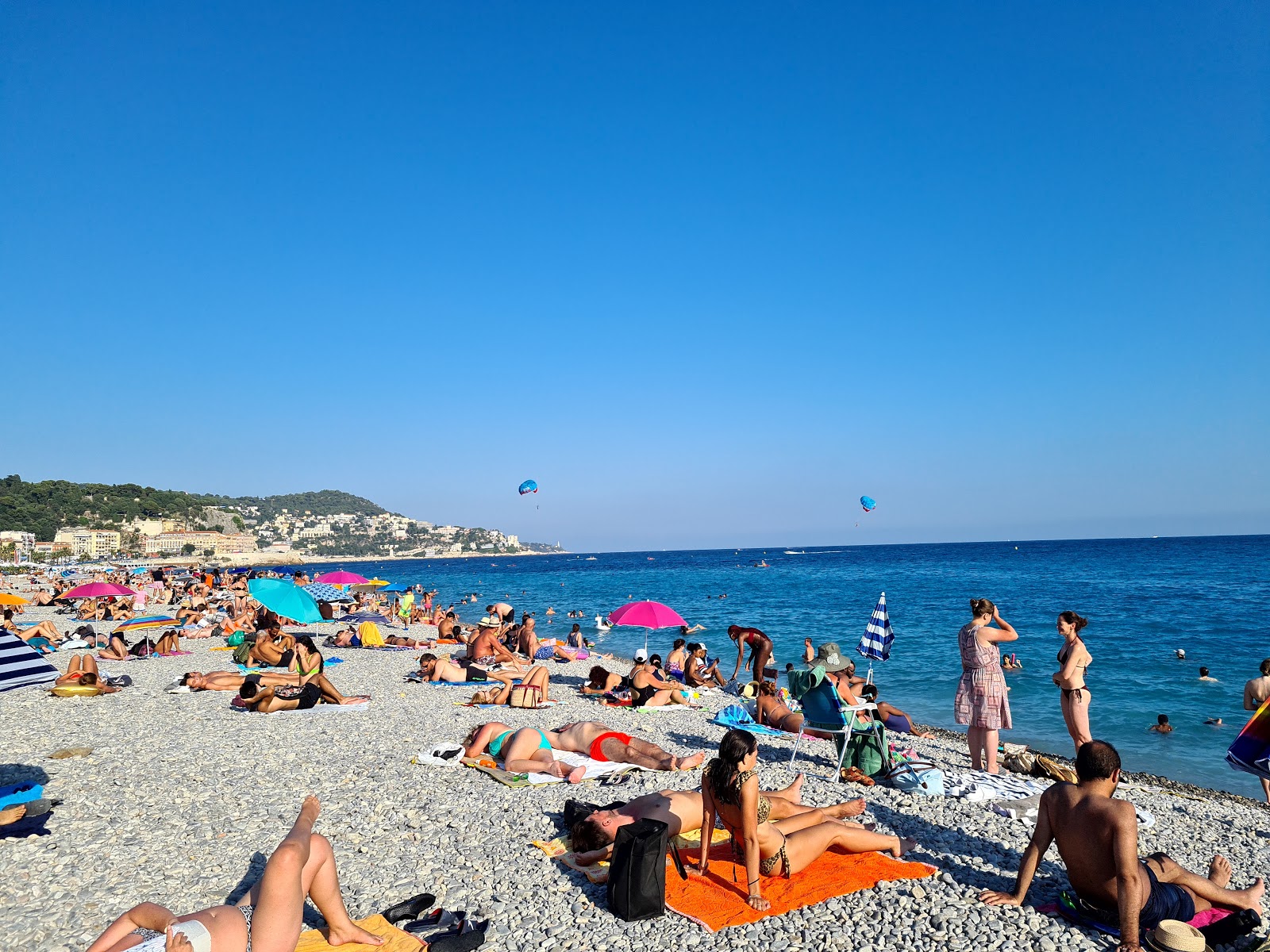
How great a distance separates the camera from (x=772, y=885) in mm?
4875

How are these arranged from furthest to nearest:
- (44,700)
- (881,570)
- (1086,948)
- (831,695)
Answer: (881,570)
(44,700)
(831,695)
(1086,948)

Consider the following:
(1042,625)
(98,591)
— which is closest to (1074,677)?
(1042,625)

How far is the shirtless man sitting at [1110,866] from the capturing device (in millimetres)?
3986

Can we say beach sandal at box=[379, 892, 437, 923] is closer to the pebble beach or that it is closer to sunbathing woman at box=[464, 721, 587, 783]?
the pebble beach

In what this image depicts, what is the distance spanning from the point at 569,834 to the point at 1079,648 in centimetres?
573

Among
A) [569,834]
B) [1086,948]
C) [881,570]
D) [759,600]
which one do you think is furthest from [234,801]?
[881,570]

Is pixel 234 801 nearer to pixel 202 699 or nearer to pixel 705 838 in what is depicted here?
pixel 705 838

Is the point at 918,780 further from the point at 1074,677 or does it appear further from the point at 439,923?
the point at 439,923

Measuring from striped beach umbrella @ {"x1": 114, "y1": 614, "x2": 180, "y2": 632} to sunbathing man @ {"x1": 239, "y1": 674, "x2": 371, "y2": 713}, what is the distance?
15.7 m

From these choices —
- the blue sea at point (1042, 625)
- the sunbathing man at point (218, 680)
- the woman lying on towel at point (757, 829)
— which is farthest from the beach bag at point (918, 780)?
the sunbathing man at point (218, 680)

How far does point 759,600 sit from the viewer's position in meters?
44.0

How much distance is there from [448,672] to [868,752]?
9.35 metres

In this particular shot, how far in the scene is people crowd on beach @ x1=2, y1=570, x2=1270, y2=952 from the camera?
3.85 metres

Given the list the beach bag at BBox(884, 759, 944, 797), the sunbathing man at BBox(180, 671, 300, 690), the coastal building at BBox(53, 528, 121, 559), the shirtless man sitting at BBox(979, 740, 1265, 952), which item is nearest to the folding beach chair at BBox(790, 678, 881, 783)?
the beach bag at BBox(884, 759, 944, 797)
